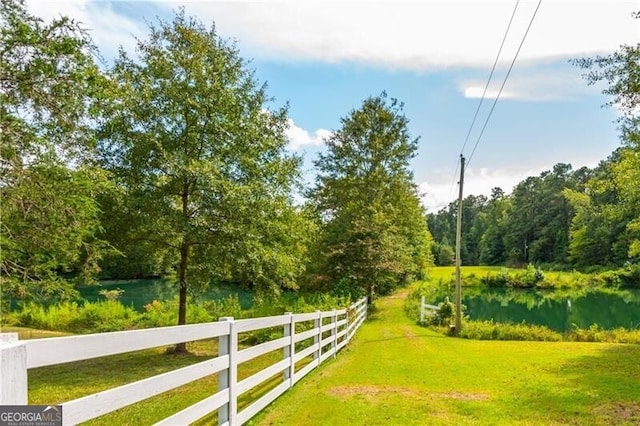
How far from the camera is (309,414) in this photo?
17.0ft

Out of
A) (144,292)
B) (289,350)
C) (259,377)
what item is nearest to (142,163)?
(289,350)

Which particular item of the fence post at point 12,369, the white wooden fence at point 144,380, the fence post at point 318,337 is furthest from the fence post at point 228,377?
the fence post at point 318,337

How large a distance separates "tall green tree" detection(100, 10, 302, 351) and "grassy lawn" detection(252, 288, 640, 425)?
3.73 metres

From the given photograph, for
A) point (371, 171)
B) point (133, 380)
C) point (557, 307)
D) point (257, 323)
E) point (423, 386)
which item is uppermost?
point (371, 171)

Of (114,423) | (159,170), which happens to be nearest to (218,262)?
(159,170)

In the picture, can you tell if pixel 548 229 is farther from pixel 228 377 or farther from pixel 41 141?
pixel 228 377

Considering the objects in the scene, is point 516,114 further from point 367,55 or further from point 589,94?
point 367,55

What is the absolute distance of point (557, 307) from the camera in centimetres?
3284

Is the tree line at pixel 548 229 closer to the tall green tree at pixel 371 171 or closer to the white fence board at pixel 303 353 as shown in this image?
the tall green tree at pixel 371 171

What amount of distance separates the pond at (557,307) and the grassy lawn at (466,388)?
13.4 metres

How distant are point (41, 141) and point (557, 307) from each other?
3415 centimetres

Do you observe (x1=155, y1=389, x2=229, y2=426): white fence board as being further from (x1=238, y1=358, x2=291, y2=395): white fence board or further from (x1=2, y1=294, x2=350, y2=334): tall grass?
(x1=2, y1=294, x2=350, y2=334): tall grass

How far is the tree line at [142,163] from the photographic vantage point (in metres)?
7.50

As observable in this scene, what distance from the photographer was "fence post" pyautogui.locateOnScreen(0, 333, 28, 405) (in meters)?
1.73
